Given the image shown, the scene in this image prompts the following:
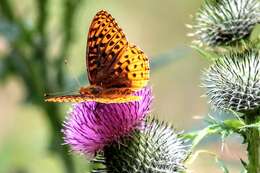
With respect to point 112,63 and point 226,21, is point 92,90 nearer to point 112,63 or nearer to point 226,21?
point 112,63

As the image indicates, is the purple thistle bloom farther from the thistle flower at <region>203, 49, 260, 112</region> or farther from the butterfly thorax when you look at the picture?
the thistle flower at <region>203, 49, 260, 112</region>

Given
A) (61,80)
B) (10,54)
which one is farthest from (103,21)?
(10,54)

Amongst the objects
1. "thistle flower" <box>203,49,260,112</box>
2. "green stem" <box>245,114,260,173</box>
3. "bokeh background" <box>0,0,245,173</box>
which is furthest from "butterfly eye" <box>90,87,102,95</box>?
"green stem" <box>245,114,260,173</box>

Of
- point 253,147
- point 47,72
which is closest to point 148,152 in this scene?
point 253,147

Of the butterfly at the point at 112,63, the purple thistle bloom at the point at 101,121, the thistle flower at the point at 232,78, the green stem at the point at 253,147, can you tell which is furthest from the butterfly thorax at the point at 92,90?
the green stem at the point at 253,147

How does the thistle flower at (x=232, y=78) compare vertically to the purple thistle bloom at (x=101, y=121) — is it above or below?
above

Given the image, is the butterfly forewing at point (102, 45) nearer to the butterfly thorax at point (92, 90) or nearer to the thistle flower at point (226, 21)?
the butterfly thorax at point (92, 90)
